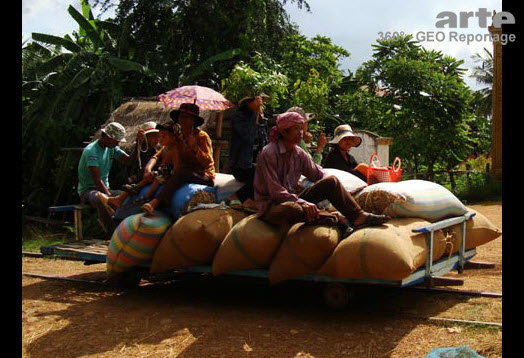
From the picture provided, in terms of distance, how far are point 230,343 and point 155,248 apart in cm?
150

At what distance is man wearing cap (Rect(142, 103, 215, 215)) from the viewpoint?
230 inches

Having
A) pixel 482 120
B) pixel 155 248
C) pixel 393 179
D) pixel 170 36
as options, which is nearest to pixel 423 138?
pixel 482 120

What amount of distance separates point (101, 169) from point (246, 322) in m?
3.43

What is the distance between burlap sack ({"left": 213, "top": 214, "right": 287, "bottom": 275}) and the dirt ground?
0.50m

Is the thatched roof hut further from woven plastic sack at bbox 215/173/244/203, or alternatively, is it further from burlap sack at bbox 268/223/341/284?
burlap sack at bbox 268/223/341/284

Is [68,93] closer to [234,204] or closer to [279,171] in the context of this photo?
[234,204]

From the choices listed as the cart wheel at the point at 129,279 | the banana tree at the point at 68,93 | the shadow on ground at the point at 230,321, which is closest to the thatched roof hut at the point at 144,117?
the banana tree at the point at 68,93

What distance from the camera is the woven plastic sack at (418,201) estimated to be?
5090 mm

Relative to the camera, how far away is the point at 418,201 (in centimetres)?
514

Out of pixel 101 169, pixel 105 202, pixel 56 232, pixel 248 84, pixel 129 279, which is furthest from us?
pixel 56 232

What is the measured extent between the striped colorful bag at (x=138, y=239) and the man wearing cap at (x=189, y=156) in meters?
0.23

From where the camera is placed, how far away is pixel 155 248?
222 inches

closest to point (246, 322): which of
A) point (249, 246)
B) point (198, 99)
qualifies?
point (249, 246)

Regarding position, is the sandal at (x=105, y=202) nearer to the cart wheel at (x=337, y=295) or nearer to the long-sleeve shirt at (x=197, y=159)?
the long-sleeve shirt at (x=197, y=159)
